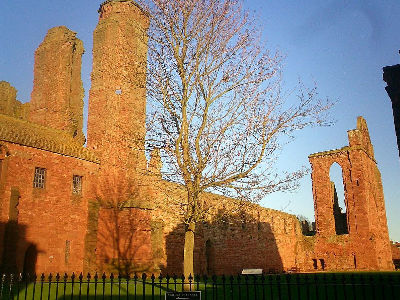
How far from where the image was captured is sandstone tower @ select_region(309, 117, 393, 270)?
3253 centimetres

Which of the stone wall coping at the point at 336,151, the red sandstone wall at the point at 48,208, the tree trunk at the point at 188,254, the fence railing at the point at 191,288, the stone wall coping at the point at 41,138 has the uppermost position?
the stone wall coping at the point at 336,151

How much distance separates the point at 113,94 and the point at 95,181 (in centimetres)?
505

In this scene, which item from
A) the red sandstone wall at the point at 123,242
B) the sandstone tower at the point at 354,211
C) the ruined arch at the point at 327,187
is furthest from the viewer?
the ruined arch at the point at 327,187

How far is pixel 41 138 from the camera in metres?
19.8

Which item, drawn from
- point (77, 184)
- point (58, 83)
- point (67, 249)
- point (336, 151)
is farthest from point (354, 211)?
point (58, 83)

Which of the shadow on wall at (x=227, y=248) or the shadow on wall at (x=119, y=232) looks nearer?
the shadow on wall at (x=119, y=232)

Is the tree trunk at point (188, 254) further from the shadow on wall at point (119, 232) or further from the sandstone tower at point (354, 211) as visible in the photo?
the sandstone tower at point (354, 211)

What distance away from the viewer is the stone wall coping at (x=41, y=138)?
18344 millimetres

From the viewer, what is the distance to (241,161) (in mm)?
11742

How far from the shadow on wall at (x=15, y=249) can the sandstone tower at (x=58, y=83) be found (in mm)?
7463

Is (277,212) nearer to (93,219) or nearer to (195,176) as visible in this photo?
(93,219)

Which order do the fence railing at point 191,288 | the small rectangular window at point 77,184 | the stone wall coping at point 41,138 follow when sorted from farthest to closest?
the small rectangular window at point 77,184, the stone wall coping at point 41,138, the fence railing at point 191,288

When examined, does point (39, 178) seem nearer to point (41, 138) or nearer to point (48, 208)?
point (48, 208)

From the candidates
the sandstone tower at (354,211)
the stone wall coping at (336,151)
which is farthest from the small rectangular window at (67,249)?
the stone wall coping at (336,151)
